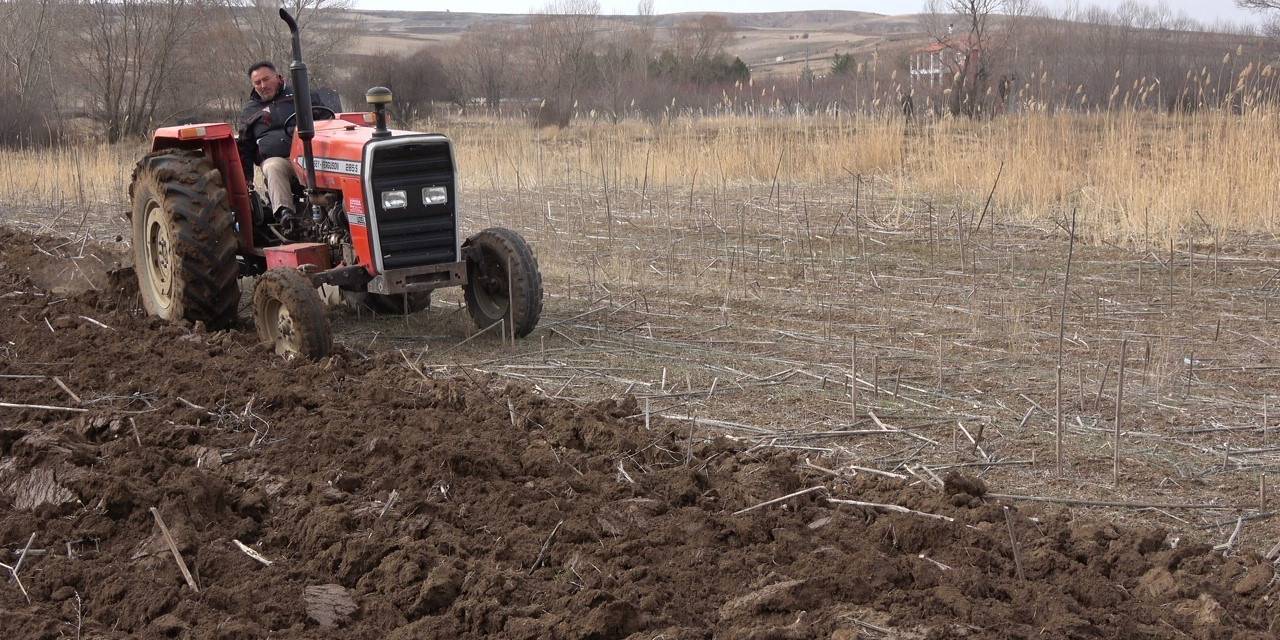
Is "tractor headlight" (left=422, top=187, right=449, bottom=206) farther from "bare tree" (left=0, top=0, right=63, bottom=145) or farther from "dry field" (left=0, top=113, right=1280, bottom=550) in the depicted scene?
"bare tree" (left=0, top=0, right=63, bottom=145)

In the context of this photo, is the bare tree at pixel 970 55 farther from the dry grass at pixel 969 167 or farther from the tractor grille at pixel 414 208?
the tractor grille at pixel 414 208

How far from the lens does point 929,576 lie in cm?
361

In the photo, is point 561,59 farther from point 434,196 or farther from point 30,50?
point 434,196

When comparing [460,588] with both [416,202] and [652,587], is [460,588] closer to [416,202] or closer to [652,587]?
[652,587]

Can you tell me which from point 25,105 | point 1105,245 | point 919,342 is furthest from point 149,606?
point 25,105

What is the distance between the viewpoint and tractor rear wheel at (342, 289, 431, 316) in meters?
8.08

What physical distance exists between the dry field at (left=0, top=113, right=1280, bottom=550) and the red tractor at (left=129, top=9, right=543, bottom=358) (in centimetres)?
44

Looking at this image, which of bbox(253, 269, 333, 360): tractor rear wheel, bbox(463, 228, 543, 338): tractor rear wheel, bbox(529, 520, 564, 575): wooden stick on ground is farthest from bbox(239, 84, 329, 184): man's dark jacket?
bbox(529, 520, 564, 575): wooden stick on ground

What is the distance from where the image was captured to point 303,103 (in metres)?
6.70

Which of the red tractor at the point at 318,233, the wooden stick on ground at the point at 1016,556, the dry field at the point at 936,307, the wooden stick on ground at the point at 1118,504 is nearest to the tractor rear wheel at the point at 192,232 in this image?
the red tractor at the point at 318,233

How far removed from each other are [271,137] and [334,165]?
2.18 feet

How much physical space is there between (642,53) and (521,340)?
41032 mm

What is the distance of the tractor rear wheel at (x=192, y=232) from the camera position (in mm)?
6898

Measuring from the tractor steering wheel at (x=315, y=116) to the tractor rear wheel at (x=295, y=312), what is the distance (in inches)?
49.3
